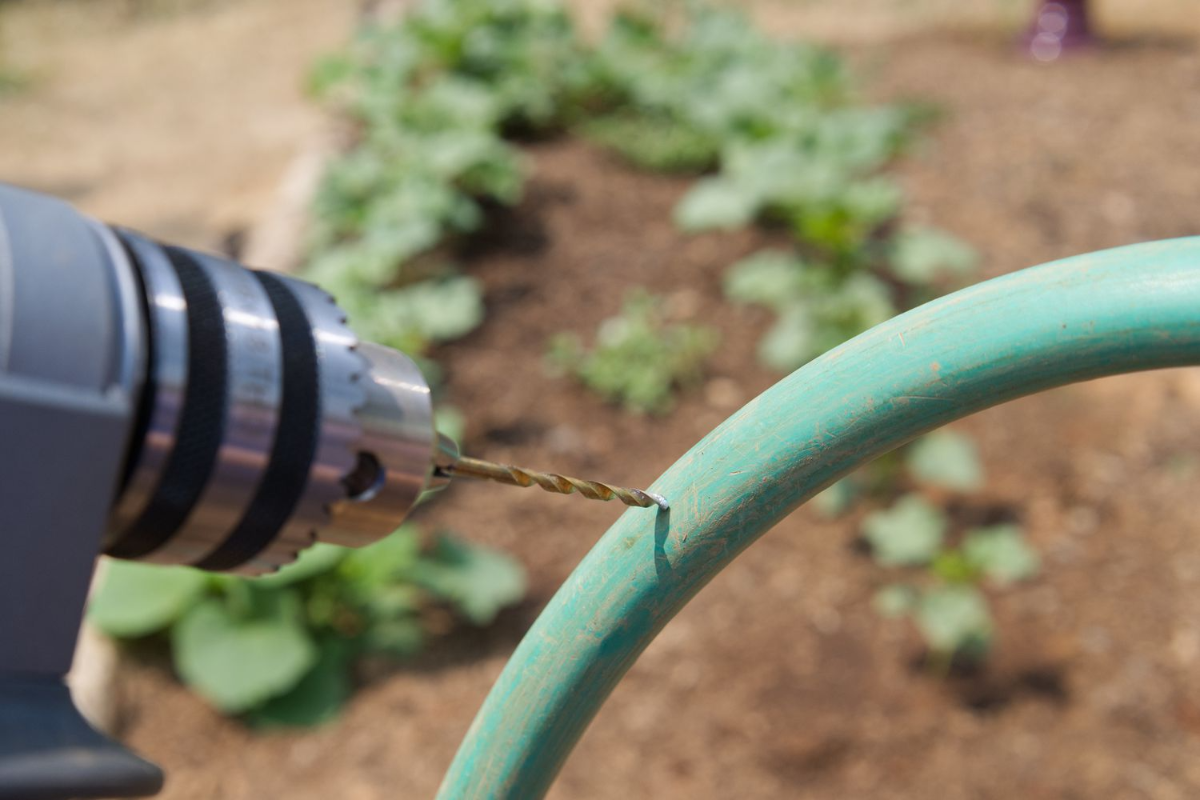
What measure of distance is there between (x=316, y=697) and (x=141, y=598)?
433mm

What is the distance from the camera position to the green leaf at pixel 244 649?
2.38m

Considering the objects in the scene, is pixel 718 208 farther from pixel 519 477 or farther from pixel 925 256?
pixel 519 477

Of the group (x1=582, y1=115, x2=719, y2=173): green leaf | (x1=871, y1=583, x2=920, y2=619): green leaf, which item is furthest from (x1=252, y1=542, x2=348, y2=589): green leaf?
(x1=582, y1=115, x2=719, y2=173): green leaf

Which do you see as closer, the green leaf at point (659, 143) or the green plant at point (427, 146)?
the green plant at point (427, 146)

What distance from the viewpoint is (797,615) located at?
269cm

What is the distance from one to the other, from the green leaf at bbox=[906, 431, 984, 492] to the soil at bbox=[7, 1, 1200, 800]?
10 centimetres

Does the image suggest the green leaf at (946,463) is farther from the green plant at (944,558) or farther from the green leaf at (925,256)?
the green leaf at (925,256)

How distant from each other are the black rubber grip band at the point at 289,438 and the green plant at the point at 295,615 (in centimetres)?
176

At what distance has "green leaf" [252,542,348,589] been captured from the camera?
244cm

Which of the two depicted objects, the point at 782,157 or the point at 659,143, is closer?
the point at 782,157

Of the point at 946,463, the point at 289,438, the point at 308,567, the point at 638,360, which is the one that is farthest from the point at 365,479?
the point at 638,360

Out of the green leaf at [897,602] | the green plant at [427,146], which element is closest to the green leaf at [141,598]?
the green plant at [427,146]

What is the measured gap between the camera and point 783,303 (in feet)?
11.5

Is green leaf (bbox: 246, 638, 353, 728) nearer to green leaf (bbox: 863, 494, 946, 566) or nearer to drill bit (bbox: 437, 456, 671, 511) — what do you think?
green leaf (bbox: 863, 494, 946, 566)
